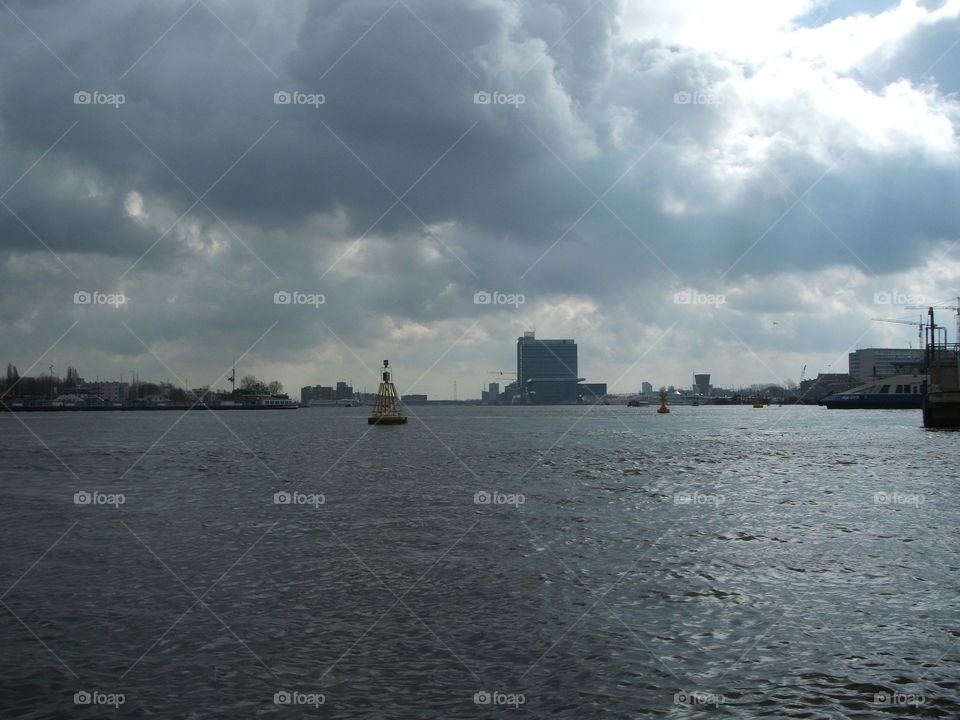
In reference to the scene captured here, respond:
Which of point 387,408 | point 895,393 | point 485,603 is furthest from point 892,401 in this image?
point 485,603

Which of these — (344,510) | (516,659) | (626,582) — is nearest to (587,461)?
(344,510)

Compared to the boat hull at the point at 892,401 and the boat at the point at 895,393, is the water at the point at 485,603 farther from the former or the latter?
the boat hull at the point at 892,401

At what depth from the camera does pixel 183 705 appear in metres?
9.63

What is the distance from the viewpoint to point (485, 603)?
47.2ft

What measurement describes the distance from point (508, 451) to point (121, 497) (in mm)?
33953

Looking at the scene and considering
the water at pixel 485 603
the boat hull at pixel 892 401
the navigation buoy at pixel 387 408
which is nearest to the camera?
the water at pixel 485 603

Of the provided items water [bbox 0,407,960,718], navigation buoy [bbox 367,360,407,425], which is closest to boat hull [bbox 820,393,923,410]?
navigation buoy [bbox 367,360,407,425]

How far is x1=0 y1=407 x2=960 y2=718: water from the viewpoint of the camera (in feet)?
32.9

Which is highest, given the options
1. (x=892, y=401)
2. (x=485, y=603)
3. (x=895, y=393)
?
(x=895, y=393)

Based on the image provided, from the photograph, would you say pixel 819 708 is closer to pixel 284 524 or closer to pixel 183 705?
pixel 183 705

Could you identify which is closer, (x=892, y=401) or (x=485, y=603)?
(x=485, y=603)

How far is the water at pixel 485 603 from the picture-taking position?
1004cm

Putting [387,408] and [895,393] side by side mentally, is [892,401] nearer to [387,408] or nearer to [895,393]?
[895,393]

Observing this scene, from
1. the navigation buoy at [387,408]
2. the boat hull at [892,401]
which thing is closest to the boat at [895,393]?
the boat hull at [892,401]
